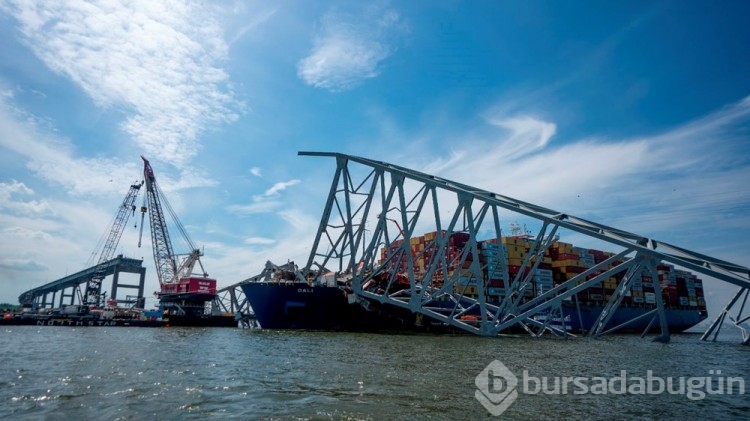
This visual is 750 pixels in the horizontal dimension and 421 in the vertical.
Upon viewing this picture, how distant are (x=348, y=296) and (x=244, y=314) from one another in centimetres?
3590

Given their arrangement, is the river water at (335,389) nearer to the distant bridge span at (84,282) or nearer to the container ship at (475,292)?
the container ship at (475,292)

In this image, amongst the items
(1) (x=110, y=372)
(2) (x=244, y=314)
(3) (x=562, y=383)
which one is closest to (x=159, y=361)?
(1) (x=110, y=372)

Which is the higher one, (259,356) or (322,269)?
(322,269)

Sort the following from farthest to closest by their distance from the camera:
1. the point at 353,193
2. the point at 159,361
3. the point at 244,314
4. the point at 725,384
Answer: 1. the point at 244,314
2. the point at 353,193
3. the point at 159,361
4. the point at 725,384

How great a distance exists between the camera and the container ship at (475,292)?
50.8 m

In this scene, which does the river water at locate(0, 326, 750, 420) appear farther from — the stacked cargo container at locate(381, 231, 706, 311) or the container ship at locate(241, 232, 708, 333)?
the stacked cargo container at locate(381, 231, 706, 311)

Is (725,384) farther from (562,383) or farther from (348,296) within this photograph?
(348,296)

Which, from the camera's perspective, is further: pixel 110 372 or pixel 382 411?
pixel 110 372

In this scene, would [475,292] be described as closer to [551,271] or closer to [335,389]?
[551,271]

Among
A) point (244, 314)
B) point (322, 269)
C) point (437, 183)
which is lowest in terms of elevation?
point (244, 314)

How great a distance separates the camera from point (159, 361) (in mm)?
20297

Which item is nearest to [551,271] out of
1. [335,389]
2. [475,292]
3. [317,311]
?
[475,292]

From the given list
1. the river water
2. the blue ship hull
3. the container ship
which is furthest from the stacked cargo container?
the river water

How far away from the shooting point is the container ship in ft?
167
